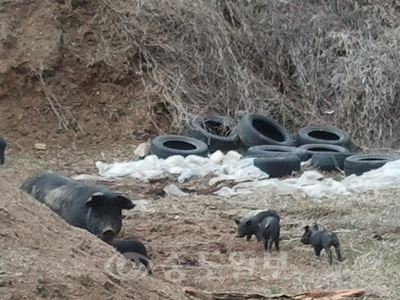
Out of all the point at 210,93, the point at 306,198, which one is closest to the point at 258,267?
the point at 306,198

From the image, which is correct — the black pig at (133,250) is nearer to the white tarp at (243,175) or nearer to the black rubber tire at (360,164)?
the white tarp at (243,175)

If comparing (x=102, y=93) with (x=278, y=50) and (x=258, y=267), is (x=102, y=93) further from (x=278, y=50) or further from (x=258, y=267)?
(x=258, y=267)

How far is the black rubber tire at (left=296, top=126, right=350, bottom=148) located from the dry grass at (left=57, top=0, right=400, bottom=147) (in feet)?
2.08

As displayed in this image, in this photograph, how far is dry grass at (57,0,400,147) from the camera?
17188 mm

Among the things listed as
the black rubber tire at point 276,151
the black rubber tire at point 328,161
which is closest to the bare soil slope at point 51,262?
the black rubber tire at point 276,151

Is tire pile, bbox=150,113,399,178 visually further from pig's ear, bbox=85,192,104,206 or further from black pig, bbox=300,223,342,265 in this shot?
pig's ear, bbox=85,192,104,206

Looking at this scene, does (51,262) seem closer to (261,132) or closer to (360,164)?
(360,164)

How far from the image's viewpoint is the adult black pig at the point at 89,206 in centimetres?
862

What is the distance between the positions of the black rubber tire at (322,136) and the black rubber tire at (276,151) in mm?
988

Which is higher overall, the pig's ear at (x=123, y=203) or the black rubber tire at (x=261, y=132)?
the black rubber tire at (x=261, y=132)

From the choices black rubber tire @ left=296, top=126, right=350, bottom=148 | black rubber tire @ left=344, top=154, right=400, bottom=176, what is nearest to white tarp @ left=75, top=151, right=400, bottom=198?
black rubber tire @ left=344, top=154, right=400, bottom=176

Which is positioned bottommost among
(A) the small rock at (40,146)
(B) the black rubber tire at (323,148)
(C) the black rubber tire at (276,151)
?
(A) the small rock at (40,146)

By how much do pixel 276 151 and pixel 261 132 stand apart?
1.95 metres

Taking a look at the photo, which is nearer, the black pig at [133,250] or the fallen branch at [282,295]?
the fallen branch at [282,295]
